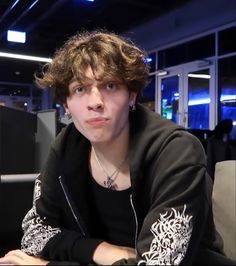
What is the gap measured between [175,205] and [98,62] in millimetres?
449

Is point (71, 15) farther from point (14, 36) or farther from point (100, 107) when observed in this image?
point (100, 107)

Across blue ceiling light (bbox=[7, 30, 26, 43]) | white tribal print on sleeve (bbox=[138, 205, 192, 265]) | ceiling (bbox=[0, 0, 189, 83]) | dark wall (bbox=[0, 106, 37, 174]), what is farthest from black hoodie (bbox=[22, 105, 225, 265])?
blue ceiling light (bbox=[7, 30, 26, 43])

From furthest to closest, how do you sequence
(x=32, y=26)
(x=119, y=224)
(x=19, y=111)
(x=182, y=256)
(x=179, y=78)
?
(x=32, y=26)
(x=179, y=78)
(x=19, y=111)
(x=119, y=224)
(x=182, y=256)

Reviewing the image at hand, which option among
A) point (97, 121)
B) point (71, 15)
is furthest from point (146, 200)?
point (71, 15)

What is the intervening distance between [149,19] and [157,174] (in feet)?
27.4

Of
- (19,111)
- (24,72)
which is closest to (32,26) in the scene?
(24,72)

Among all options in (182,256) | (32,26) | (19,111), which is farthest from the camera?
(32,26)

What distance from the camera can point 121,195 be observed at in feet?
3.78

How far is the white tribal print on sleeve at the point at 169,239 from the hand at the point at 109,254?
0.35ft

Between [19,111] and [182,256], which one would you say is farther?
[19,111]

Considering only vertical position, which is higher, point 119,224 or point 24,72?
point 24,72

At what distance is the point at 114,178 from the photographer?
3.89 feet

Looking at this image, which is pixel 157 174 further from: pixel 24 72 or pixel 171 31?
pixel 24 72

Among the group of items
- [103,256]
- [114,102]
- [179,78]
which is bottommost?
[103,256]
